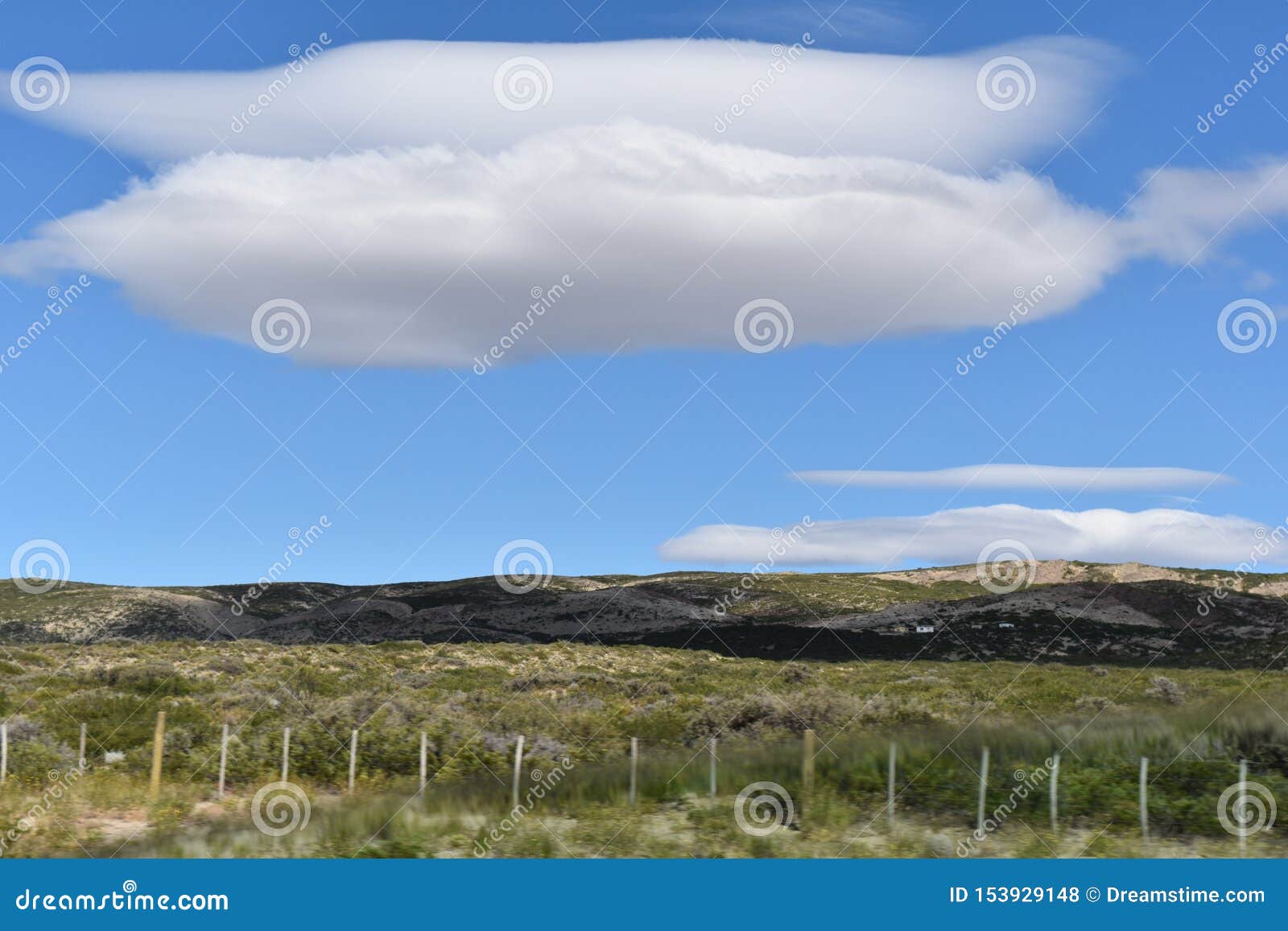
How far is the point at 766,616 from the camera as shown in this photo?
105 meters

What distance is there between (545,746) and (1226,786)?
1201 cm

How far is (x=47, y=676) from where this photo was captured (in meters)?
38.3

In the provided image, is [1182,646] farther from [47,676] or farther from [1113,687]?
[47,676]

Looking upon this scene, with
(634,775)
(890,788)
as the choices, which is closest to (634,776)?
(634,775)

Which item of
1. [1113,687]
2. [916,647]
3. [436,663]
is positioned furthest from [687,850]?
[916,647]
